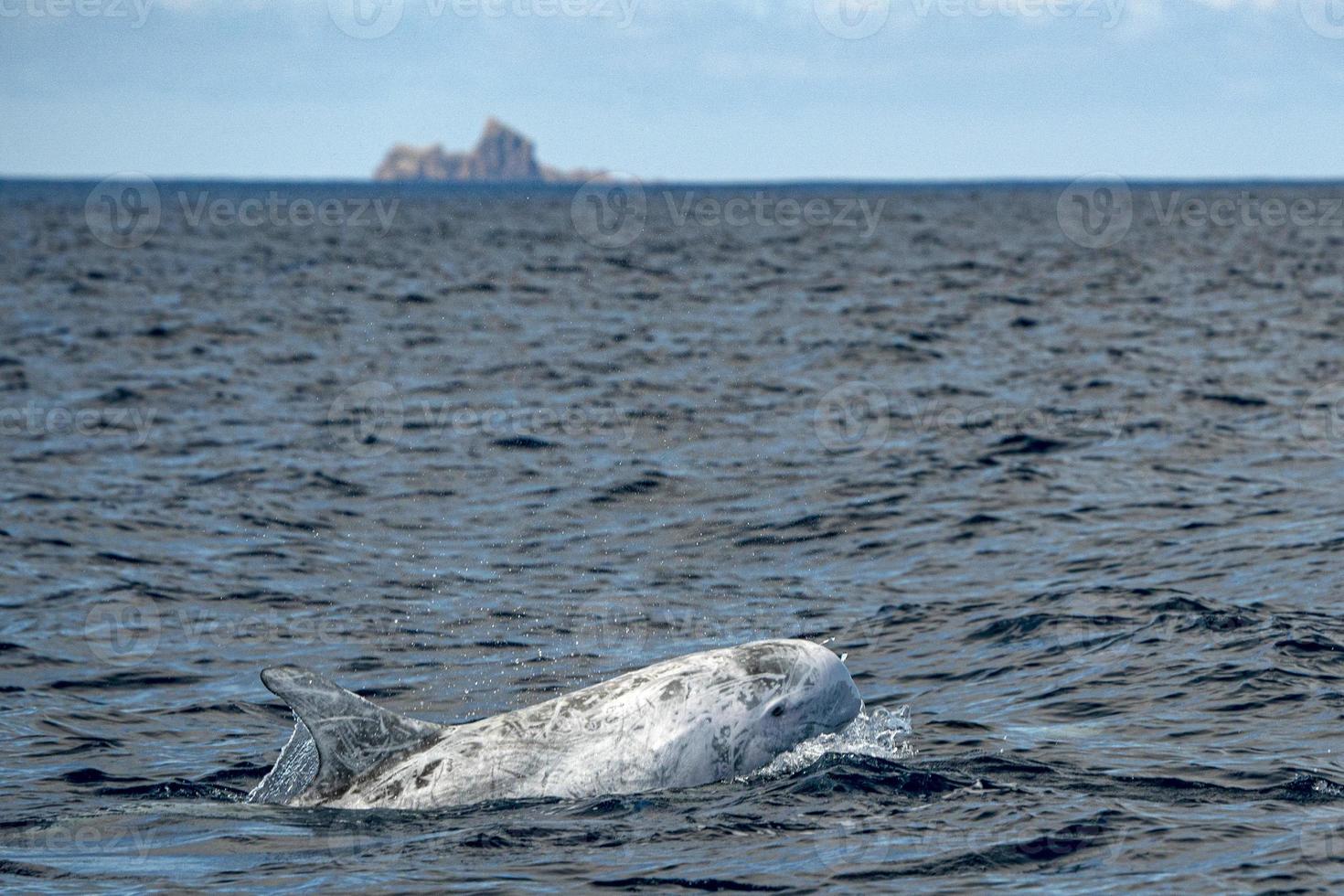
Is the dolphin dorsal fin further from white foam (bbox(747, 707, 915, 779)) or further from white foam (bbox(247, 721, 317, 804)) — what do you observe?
white foam (bbox(747, 707, 915, 779))

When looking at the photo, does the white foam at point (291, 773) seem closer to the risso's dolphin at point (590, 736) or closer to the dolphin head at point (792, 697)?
the risso's dolphin at point (590, 736)

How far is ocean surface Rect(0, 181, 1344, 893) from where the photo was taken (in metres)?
9.06

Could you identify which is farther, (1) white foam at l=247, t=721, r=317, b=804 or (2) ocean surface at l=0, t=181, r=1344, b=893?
(1) white foam at l=247, t=721, r=317, b=804

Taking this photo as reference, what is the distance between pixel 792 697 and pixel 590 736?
124 cm

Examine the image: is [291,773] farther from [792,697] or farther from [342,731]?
[792,697]

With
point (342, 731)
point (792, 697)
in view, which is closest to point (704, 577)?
point (792, 697)

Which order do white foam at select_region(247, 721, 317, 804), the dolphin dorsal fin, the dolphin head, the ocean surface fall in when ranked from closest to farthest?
the ocean surface, the dolphin dorsal fin, the dolphin head, white foam at select_region(247, 721, 317, 804)

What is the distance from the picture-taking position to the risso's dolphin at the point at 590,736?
31.6 ft

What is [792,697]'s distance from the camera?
9.90 m

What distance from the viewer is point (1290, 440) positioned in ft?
71.8

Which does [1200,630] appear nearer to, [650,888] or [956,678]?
[956,678]

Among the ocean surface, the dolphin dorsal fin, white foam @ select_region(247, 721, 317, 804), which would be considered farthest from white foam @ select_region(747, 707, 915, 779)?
white foam @ select_region(247, 721, 317, 804)

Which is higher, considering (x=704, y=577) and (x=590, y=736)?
(x=590, y=736)

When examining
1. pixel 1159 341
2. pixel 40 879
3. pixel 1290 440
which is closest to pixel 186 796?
pixel 40 879
